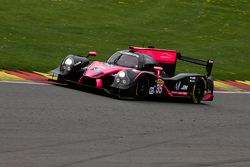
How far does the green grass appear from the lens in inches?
877

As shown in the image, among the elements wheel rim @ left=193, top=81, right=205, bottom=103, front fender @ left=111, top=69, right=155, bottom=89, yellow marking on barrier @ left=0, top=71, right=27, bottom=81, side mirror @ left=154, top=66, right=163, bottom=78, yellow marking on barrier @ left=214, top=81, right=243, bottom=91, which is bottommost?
yellow marking on barrier @ left=214, top=81, right=243, bottom=91

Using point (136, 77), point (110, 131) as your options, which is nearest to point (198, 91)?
point (136, 77)

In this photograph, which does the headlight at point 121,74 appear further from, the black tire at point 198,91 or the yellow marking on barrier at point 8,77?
the yellow marking on barrier at point 8,77

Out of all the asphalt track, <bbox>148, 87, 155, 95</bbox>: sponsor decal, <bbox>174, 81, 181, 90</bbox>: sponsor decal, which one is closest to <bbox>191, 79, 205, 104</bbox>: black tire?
<bbox>174, 81, 181, 90</bbox>: sponsor decal

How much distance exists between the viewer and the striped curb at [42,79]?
15.5 m

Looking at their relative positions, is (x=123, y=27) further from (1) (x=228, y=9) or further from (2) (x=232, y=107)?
(2) (x=232, y=107)

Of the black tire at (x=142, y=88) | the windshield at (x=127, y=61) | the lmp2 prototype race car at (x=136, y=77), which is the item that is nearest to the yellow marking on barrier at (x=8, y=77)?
the lmp2 prototype race car at (x=136, y=77)

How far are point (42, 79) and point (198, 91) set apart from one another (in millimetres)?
3623

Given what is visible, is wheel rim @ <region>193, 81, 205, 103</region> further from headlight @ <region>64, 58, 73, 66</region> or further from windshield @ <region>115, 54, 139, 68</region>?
headlight @ <region>64, 58, 73, 66</region>

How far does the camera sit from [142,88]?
558 inches

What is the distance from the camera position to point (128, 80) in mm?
13883

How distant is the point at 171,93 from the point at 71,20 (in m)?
16.9

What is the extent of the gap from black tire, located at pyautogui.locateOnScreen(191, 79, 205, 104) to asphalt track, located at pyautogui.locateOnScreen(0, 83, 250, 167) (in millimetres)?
887

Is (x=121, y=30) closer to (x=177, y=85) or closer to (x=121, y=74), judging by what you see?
(x=177, y=85)
